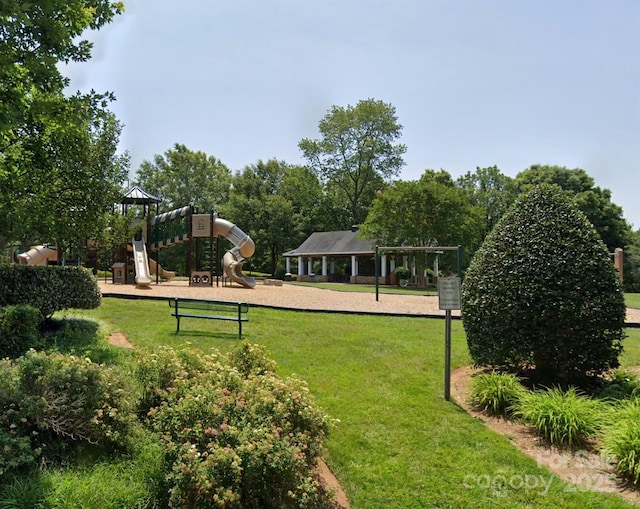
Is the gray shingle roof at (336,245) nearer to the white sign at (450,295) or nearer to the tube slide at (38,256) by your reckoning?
the tube slide at (38,256)

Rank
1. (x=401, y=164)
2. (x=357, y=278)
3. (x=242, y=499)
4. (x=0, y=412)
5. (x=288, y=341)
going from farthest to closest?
(x=401, y=164)
(x=357, y=278)
(x=288, y=341)
(x=0, y=412)
(x=242, y=499)

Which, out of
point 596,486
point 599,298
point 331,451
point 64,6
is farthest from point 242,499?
point 64,6

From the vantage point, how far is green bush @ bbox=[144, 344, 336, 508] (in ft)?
10.6

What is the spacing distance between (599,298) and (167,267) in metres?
41.7

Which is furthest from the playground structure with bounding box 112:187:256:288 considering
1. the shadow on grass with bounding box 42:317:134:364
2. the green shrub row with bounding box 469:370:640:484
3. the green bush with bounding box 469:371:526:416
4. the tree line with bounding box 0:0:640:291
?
the green shrub row with bounding box 469:370:640:484

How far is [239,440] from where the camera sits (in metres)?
3.54

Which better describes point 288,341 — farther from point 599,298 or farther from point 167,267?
point 167,267

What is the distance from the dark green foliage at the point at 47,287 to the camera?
26.5 feet

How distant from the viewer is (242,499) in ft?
11.1

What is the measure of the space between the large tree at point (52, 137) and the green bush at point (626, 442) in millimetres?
6616

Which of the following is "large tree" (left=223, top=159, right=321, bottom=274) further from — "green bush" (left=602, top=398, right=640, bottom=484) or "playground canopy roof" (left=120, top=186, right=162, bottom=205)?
"green bush" (left=602, top=398, right=640, bottom=484)

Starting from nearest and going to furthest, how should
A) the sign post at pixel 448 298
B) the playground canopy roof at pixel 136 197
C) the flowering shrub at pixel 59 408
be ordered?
1. the flowering shrub at pixel 59 408
2. the sign post at pixel 448 298
3. the playground canopy roof at pixel 136 197

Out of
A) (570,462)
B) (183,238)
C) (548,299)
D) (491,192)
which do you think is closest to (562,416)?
(570,462)

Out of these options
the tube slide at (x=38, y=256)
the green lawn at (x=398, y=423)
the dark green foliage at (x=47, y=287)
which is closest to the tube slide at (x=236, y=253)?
the tube slide at (x=38, y=256)
